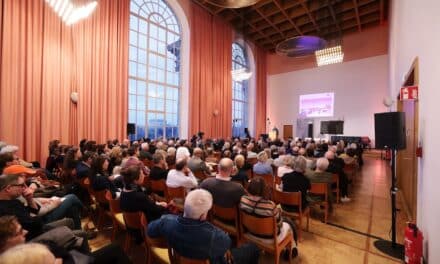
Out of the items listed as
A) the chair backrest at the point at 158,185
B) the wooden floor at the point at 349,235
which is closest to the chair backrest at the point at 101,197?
the wooden floor at the point at 349,235

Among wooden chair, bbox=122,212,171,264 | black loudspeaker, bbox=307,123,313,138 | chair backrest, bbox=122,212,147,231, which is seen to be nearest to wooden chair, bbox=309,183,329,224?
wooden chair, bbox=122,212,171,264

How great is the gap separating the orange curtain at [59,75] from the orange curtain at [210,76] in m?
3.60

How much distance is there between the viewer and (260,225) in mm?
2172

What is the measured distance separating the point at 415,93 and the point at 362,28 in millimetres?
12633

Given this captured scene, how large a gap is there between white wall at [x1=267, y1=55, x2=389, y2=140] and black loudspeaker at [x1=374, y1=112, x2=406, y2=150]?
38.1 feet

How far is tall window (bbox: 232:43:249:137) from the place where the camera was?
49.0 ft

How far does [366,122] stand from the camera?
13.0 meters

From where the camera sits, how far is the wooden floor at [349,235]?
103 inches

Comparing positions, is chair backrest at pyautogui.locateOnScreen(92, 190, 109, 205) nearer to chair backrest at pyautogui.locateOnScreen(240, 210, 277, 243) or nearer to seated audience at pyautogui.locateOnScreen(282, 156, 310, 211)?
chair backrest at pyautogui.locateOnScreen(240, 210, 277, 243)

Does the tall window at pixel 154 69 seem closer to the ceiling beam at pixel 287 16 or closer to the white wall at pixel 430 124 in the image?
the ceiling beam at pixel 287 16

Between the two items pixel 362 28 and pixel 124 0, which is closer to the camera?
pixel 124 0

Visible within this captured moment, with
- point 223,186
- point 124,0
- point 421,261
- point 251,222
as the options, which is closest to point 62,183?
point 223,186

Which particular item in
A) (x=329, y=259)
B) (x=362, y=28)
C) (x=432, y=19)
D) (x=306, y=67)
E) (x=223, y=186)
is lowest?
(x=329, y=259)

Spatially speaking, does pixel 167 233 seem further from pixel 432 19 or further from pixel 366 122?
pixel 366 122
